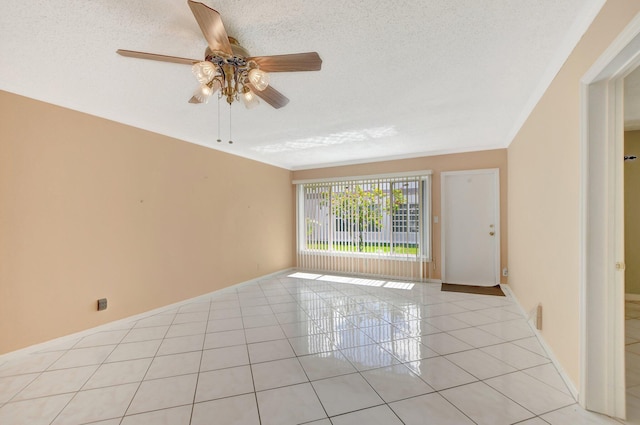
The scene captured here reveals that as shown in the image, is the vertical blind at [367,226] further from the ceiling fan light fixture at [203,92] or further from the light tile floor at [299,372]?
the ceiling fan light fixture at [203,92]

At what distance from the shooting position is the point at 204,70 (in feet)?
5.18

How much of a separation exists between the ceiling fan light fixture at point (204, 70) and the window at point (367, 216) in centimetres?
407

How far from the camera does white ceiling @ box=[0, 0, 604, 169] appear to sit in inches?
58.5

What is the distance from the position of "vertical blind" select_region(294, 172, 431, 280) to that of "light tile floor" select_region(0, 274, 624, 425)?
170 centimetres

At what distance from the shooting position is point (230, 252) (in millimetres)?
4500

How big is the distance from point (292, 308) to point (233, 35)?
3073 mm

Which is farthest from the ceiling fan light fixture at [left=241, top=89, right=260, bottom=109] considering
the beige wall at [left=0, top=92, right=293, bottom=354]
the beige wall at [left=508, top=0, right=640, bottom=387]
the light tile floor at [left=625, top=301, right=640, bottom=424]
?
the light tile floor at [left=625, top=301, right=640, bottom=424]

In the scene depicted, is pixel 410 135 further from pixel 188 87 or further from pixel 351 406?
pixel 351 406

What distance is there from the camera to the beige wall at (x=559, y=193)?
5.13 feet

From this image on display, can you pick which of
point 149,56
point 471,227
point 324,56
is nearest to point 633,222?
point 471,227

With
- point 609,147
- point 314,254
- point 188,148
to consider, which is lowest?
point 314,254

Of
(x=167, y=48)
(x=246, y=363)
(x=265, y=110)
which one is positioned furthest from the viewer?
(x=265, y=110)

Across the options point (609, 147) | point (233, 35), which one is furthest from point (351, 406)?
point (233, 35)

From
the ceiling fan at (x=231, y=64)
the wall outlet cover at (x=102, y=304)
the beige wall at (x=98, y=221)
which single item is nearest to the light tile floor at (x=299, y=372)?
the wall outlet cover at (x=102, y=304)
